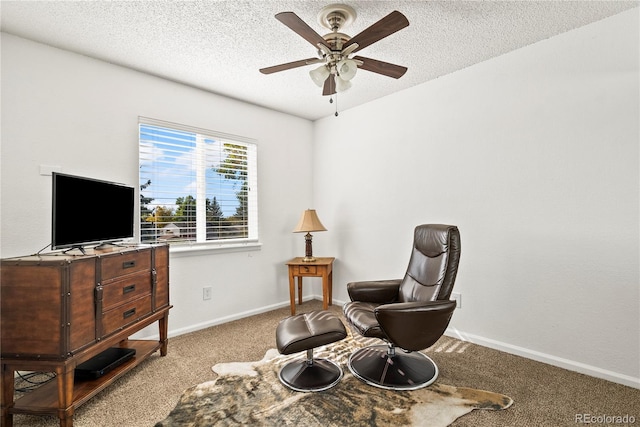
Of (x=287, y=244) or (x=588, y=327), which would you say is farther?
(x=287, y=244)

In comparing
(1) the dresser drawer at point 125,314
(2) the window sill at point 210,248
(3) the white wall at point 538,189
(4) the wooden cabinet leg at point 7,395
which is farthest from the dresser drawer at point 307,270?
(4) the wooden cabinet leg at point 7,395

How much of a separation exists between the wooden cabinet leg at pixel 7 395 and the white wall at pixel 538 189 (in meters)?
3.10

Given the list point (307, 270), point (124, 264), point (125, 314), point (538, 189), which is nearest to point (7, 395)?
point (125, 314)

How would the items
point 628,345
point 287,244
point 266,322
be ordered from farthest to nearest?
point 287,244, point 266,322, point 628,345

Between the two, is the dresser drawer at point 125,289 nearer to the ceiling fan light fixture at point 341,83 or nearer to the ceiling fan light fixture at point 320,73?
the ceiling fan light fixture at point 320,73

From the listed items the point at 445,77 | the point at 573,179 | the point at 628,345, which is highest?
the point at 445,77

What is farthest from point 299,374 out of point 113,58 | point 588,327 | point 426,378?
point 113,58

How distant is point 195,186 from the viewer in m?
3.41

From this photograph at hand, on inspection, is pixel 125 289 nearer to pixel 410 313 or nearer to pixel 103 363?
pixel 103 363

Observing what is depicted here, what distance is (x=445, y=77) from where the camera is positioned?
3.13 meters

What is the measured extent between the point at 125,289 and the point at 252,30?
6.58ft

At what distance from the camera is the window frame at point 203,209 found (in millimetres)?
3010

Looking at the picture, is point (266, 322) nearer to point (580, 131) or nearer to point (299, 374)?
point (299, 374)

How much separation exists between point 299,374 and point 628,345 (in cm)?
223
